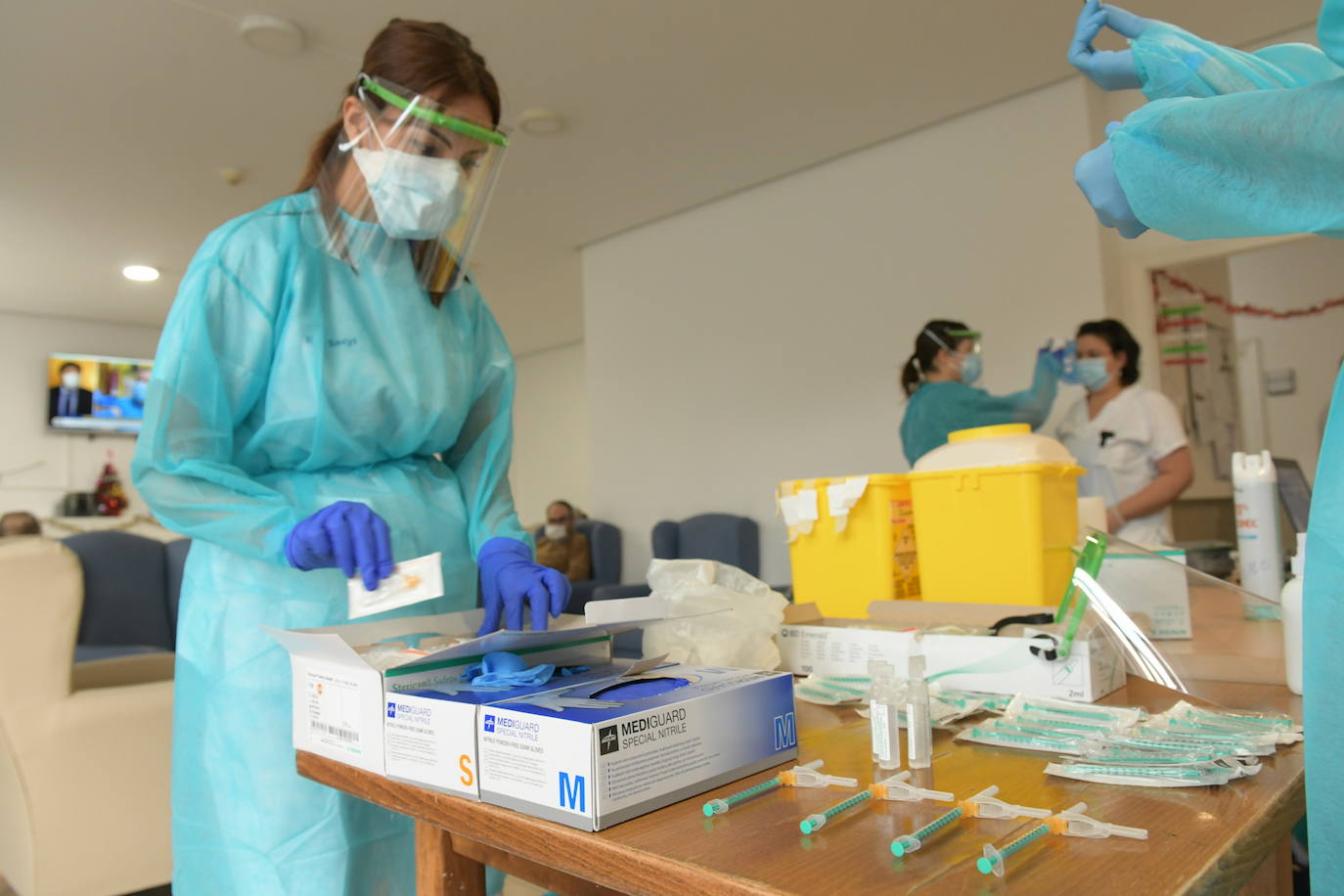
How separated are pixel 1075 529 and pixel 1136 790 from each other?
919 mm

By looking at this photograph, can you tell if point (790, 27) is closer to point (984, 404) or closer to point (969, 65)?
point (969, 65)

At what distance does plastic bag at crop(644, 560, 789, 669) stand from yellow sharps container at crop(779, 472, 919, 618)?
1.05 feet

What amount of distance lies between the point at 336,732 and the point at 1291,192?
2.74ft

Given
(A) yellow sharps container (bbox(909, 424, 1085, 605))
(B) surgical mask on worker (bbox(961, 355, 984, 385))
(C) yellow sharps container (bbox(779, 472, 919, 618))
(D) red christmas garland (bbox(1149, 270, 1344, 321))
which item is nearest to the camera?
(A) yellow sharps container (bbox(909, 424, 1085, 605))

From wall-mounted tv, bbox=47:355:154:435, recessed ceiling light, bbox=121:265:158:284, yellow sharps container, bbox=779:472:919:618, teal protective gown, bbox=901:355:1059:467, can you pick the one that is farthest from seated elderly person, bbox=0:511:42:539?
yellow sharps container, bbox=779:472:919:618

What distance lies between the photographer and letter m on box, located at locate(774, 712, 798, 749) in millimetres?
753

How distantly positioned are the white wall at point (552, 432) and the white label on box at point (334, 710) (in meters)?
7.14

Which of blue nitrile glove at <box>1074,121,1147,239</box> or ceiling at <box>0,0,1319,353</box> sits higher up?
ceiling at <box>0,0,1319,353</box>

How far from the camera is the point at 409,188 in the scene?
1.13 meters

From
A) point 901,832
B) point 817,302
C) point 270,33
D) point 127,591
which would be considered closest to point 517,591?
point 901,832

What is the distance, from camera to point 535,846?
24.4 inches

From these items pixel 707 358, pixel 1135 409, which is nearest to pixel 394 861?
pixel 1135 409

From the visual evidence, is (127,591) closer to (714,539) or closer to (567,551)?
(567,551)

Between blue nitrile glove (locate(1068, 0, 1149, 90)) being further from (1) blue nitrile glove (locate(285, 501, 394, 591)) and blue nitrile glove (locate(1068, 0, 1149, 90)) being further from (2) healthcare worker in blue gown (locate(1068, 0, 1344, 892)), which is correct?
(1) blue nitrile glove (locate(285, 501, 394, 591))
